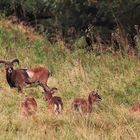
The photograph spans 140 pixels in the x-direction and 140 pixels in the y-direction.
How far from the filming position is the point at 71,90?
1068cm

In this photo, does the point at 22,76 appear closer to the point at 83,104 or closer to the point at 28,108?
the point at 83,104

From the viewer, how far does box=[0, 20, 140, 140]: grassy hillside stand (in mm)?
7484

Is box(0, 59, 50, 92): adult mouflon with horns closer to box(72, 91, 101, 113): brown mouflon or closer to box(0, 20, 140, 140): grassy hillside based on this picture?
box(0, 20, 140, 140): grassy hillside

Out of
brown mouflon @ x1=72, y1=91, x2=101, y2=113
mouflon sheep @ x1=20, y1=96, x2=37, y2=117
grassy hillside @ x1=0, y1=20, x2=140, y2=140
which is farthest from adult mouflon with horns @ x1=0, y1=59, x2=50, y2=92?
mouflon sheep @ x1=20, y1=96, x2=37, y2=117

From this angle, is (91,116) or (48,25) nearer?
(91,116)

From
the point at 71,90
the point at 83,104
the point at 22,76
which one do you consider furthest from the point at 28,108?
the point at 22,76

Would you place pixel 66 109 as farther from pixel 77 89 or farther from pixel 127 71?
pixel 127 71

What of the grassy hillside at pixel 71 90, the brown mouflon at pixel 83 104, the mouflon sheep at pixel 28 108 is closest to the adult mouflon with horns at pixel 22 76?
the grassy hillside at pixel 71 90

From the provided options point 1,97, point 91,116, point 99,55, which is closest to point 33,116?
point 91,116

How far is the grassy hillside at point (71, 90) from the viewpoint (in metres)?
7.48

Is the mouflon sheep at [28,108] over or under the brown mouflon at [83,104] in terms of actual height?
over

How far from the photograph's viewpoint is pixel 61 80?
11.7 m

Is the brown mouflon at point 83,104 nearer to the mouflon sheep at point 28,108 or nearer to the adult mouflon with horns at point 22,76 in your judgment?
the mouflon sheep at point 28,108

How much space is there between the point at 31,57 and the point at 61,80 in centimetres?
245
